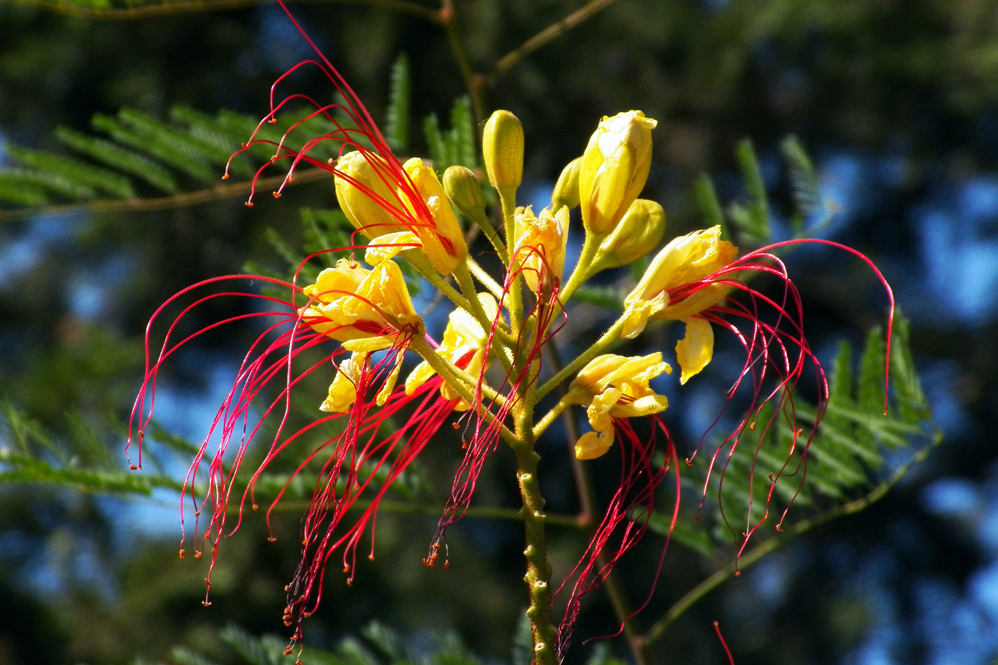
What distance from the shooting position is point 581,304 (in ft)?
14.7

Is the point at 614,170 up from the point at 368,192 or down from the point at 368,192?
down

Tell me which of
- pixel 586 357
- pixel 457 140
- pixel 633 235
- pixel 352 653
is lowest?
pixel 352 653

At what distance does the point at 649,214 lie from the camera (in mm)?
1339

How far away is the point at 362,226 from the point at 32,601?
4446 millimetres

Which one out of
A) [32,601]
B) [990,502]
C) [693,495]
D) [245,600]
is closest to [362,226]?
[693,495]

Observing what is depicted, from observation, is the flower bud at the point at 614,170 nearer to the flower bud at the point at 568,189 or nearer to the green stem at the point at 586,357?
the flower bud at the point at 568,189

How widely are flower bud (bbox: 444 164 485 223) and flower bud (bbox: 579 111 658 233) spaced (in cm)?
16

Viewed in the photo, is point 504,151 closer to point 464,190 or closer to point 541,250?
point 464,190

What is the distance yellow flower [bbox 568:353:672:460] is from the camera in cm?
126

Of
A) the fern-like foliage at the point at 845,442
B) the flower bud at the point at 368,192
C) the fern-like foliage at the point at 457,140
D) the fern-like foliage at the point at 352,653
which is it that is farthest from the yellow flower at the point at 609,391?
the fern-like foliage at the point at 457,140

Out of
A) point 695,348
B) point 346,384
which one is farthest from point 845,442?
point 346,384

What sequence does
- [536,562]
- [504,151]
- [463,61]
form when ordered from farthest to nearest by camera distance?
[463,61] < [504,151] < [536,562]

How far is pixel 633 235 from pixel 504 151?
231 millimetres

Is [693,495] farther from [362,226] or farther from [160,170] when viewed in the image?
[362,226]
